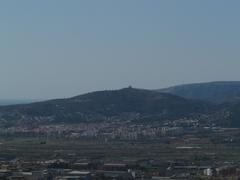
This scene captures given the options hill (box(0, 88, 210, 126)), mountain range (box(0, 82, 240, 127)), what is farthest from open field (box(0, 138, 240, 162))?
hill (box(0, 88, 210, 126))

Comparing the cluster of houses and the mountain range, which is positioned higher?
the mountain range

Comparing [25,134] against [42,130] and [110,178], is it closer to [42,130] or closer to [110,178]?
[42,130]

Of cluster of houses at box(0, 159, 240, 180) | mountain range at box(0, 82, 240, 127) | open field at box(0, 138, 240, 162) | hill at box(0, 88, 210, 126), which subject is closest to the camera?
cluster of houses at box(0, 159, 240, 180)

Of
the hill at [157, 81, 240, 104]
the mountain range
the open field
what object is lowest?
the open field

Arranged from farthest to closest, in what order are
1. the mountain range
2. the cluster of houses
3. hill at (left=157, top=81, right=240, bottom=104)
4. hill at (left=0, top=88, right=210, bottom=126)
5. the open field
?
hill at (left=157, top=81, right=240, bottom=104), hill at (left=0, top=88, right=210, bottom=126), the mountain range, the open field, the cluster of houses

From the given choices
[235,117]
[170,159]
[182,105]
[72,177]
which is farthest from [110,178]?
[182,105]

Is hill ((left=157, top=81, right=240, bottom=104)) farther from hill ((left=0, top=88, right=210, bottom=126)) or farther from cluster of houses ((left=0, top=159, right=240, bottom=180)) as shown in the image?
cluster of houses ((left=0, top=159, right=240, bottom=180))

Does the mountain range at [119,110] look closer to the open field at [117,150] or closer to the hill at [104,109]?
the hill at [104,109]

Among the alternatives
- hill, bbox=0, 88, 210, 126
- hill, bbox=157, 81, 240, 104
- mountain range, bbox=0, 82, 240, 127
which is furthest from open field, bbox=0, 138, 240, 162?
hill, bbox=157, 81, 240, 104

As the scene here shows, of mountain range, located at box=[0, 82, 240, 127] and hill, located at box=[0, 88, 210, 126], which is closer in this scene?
mountain range, located at box=[0, 82, 240, 127]
